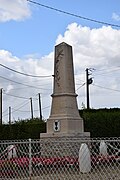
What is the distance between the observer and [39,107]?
52281mm

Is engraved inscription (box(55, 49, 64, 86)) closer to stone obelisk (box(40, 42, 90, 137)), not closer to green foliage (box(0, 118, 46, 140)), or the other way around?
stone obelisk (box(40, 42, 90, 137))

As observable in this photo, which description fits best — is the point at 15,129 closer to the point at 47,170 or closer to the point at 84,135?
the point at 84,135

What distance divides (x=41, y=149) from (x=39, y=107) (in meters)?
42.5

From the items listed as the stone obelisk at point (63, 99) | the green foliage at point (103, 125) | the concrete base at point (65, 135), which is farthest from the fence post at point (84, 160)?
the green foliage at point (103, 125)

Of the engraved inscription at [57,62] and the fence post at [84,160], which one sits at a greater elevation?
the engraved inscription at [57,62]

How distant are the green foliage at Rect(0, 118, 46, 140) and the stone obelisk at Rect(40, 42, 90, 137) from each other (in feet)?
14.4

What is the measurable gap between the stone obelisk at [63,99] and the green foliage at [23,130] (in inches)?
173

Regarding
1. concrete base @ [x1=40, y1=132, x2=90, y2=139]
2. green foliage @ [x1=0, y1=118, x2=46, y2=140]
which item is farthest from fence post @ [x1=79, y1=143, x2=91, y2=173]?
green foliage @ [x1=0, y1=118, x2=46, y2=140]

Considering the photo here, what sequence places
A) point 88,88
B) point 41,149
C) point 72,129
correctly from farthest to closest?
point 88,88 → point 72,129 → point 41,149

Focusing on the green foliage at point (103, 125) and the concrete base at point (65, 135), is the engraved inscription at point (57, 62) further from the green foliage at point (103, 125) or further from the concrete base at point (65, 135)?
the green foliage at point (103, 125)

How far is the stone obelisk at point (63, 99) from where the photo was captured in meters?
12.6

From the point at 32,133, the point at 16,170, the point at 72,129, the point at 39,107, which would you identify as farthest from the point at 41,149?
the point at 39,107

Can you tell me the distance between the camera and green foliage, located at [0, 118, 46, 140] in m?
17.4

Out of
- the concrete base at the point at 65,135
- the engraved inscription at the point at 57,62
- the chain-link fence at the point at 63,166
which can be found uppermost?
the engraved inscription at the point at 57,62
